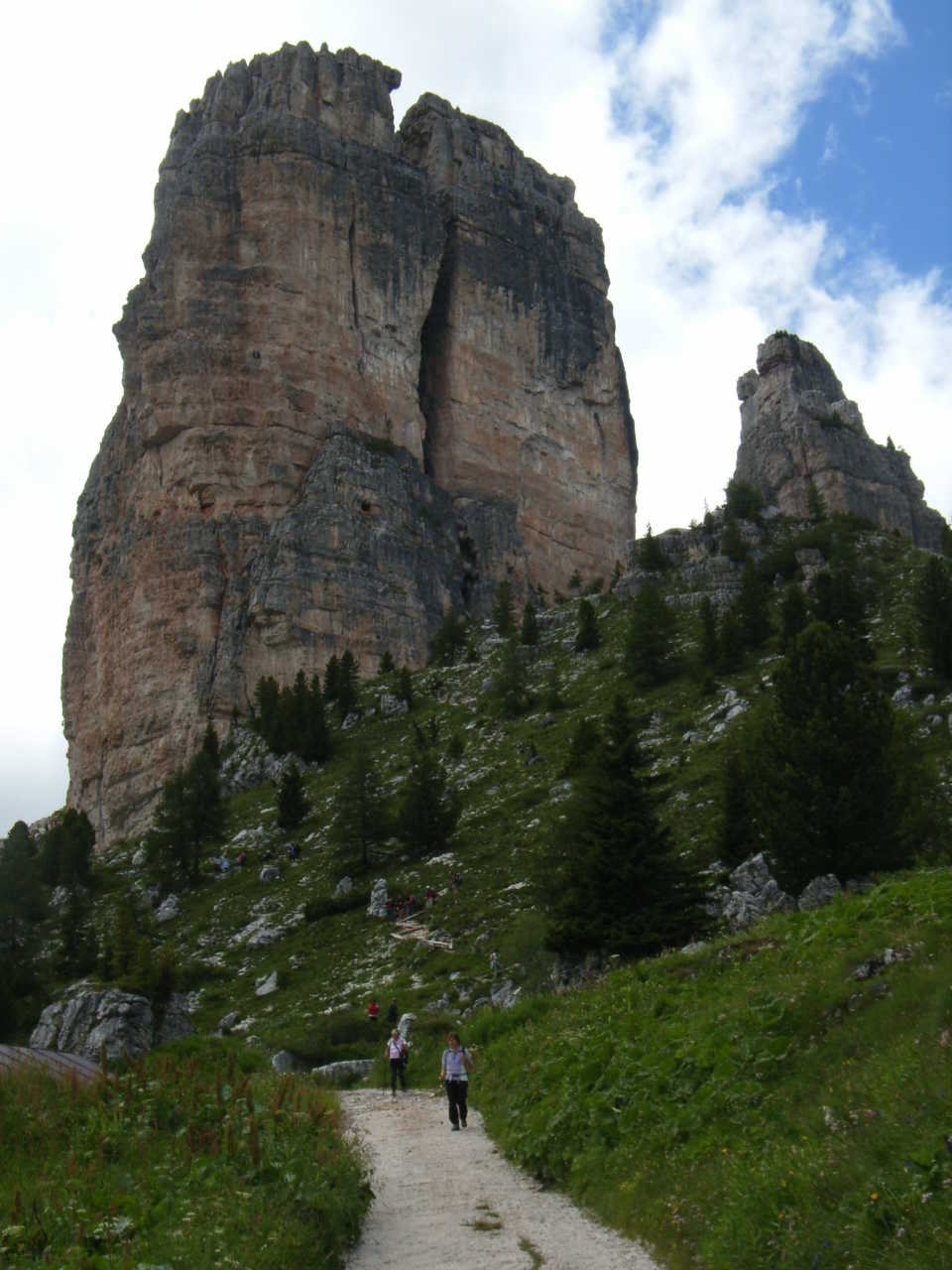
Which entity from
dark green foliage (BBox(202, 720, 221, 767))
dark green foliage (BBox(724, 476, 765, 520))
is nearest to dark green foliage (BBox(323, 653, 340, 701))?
dark green foliage (BBox(202, 720, 221, 767))

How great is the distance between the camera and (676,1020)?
13.4m

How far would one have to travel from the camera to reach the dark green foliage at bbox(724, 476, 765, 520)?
75125 millimetres

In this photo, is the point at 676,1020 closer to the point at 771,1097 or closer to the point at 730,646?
the point at 771,1097

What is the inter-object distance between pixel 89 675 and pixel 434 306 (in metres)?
44.2

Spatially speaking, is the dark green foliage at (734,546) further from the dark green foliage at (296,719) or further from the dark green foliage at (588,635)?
the dark green foliage at (296,719)

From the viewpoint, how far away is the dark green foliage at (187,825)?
51719mm

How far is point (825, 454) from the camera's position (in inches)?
3809

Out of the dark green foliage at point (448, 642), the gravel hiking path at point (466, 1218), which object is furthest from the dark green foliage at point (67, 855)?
the gravel hiking path at point (466, 1218)

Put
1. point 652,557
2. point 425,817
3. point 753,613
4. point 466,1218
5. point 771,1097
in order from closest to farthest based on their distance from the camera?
point 771,1097
point 466,1218
point 425,817
point 753,613
point 652,557

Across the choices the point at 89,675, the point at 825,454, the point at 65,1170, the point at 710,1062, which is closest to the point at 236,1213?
the point at 65,1170

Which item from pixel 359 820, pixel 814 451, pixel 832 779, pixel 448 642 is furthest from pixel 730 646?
pixel 814 451

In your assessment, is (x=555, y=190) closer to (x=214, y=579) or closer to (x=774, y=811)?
(x=214, y=579)

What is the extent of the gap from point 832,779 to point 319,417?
72.1 metres

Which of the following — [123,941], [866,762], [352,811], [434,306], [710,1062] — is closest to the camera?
[710,1062]
